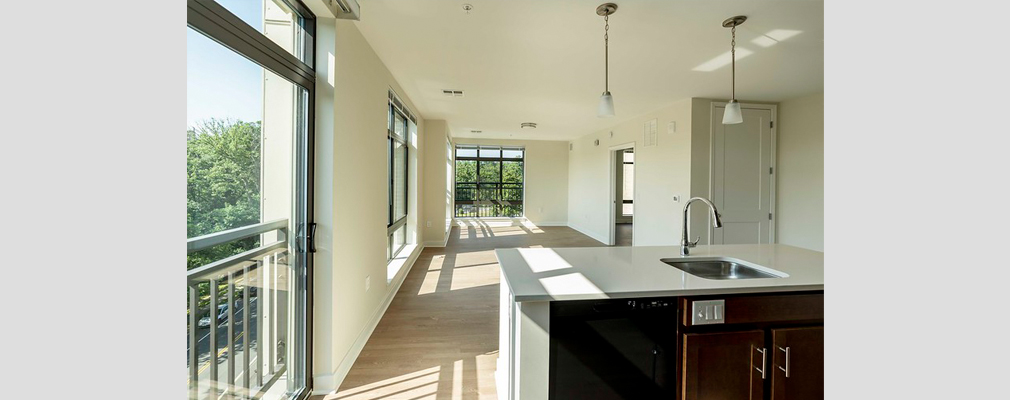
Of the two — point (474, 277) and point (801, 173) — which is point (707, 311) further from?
point (801, 173)

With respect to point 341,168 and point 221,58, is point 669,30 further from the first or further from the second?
point 221,58

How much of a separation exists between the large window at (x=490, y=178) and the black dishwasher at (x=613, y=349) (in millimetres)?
8628

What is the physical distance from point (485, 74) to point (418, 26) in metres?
1.18

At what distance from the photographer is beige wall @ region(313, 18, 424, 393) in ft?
6.71

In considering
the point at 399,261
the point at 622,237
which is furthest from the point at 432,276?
the point at 622,237

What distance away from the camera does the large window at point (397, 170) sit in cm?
403

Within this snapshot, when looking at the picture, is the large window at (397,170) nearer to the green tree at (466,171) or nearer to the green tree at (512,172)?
the green tree at (466,171)

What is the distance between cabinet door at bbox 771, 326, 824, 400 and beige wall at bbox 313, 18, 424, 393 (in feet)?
7.21

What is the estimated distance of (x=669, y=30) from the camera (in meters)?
2.56

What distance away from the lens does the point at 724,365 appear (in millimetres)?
1521

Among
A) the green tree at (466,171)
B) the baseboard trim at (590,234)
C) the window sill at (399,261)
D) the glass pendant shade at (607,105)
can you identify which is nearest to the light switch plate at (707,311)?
the glass pendant shade at (607,105)

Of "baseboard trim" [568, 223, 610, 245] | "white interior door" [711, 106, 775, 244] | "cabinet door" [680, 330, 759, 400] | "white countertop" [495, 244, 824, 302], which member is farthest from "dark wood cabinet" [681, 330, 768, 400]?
"baseboard trim" [568, 223, 610, 245]
